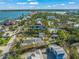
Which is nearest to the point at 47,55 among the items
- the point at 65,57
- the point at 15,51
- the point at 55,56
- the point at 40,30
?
the point at 55,56

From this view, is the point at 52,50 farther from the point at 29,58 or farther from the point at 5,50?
the point at 5,50

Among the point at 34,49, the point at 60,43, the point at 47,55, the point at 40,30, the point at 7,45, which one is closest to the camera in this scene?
the point at 47,55

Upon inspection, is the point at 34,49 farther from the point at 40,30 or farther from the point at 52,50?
the point at 40,30

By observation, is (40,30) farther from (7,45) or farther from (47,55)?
(47,55)

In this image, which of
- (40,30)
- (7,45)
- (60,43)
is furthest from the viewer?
(40,30)

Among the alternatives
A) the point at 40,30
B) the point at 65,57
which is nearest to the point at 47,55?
the point at 65,57

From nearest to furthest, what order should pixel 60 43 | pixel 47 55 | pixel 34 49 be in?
pixel 47 55
pixel 34 49
pixel 60 43

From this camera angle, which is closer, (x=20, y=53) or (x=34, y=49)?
(x=20, y=53)

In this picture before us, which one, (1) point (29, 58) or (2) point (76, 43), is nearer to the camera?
(1) point (29, 58)

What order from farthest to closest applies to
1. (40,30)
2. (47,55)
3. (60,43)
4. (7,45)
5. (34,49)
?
(40,30)
(7,45)
(60,43)
(34,49)
(47,55)
